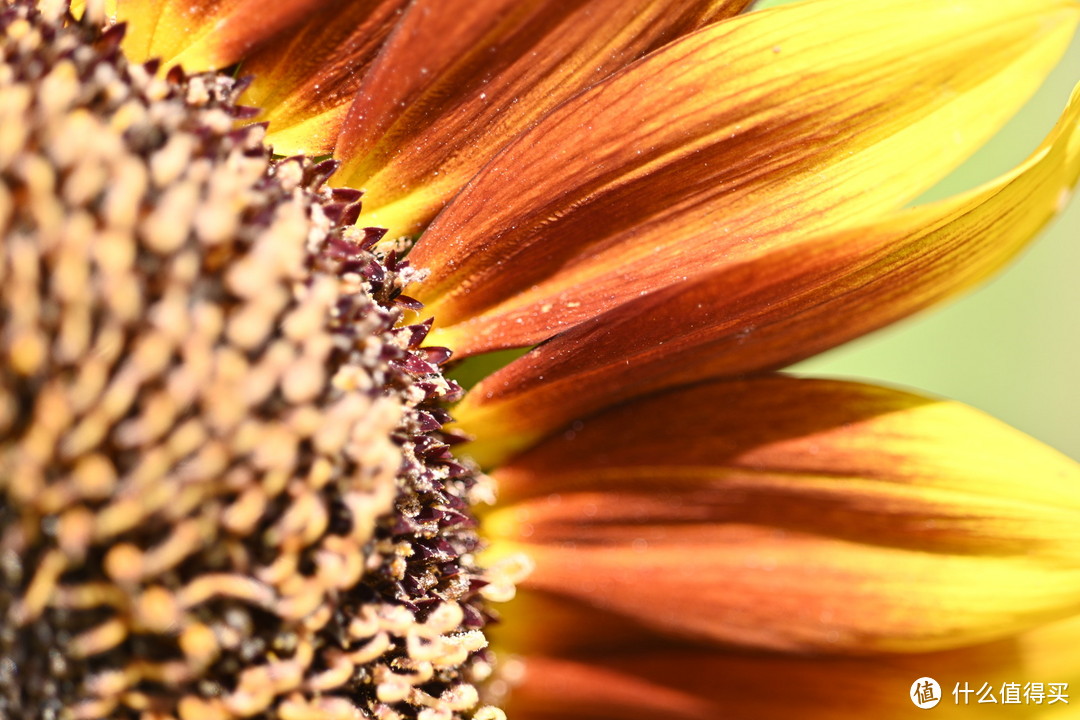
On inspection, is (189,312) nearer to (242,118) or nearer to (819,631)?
(242,118)

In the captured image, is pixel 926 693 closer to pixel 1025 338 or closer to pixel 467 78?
pixel 1025 338

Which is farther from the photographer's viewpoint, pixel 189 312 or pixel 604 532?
pixel 604 532

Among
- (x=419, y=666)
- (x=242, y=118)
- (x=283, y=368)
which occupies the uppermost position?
(x=242, y=118)

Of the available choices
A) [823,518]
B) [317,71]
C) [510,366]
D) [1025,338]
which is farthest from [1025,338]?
[317,71]

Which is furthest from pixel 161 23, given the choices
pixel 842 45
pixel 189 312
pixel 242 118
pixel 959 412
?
pixel 959 412

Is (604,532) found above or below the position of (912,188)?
below

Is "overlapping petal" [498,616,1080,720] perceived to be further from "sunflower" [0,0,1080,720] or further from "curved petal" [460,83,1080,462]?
"curved petal" [460,83,1080,462]
